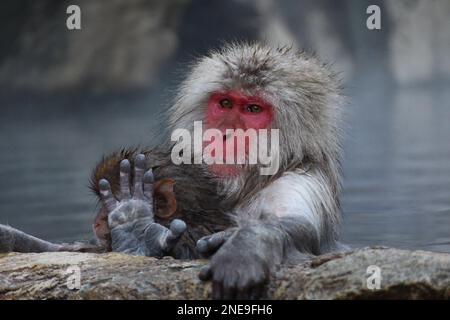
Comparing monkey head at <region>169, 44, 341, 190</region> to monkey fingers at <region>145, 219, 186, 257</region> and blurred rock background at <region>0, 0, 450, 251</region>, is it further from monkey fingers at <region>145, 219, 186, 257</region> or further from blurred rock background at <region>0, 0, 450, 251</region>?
blurred rock background at <region>0, 0, 450, 251</region>

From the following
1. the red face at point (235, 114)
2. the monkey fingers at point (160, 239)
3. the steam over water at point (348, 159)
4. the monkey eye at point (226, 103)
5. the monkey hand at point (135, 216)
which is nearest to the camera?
the monkey fingers at point (160, 239)

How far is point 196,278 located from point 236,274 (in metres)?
0.22

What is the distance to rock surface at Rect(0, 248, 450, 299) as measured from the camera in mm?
3842

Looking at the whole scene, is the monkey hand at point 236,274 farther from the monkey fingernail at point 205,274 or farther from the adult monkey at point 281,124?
the adult monkey at point 281,124

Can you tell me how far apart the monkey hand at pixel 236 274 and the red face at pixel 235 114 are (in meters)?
1.21

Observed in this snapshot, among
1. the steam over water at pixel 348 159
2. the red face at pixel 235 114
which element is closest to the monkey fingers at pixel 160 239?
the red face at pixel 235 114

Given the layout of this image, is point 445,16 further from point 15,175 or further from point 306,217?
point 306,217

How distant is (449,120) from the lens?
1434 centimetres

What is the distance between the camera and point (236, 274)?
4004 millimetres

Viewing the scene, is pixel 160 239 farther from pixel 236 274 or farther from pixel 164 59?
pixel 164 59

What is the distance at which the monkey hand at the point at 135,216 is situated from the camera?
16.2 ft

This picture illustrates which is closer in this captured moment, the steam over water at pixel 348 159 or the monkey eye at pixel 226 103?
the monkey eye at pixel 226 103

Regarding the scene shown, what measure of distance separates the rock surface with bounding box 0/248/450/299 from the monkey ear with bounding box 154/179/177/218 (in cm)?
50

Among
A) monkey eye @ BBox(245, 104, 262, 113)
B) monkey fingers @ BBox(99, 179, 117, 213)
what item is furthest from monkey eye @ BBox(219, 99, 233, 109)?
monkey fingers @ BBox(99, 179, 117, 213)
